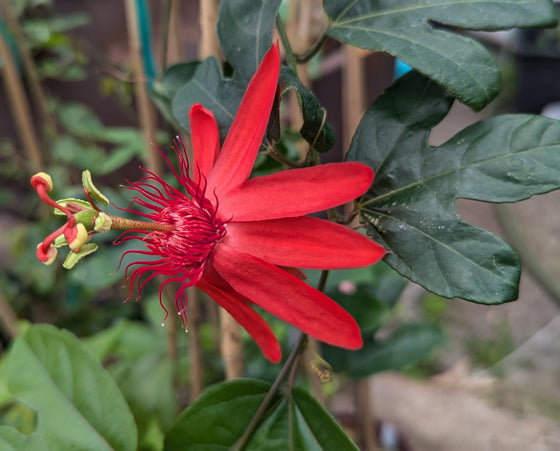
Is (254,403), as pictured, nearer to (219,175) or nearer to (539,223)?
(219,175)

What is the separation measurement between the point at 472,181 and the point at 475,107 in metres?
0.05

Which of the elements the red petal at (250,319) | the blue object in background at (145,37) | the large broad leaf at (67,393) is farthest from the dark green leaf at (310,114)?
the blue object in background at (145,37)

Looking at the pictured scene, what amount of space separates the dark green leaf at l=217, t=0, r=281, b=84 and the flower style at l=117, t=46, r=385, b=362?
7 centimetres

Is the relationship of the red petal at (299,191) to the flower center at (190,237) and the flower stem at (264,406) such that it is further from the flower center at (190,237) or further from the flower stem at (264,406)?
the flower stem at (264,406)

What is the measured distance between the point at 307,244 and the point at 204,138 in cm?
14

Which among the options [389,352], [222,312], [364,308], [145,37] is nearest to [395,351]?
[389,352]

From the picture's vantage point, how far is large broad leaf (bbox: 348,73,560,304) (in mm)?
349

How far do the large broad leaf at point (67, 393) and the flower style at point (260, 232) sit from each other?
16 cm

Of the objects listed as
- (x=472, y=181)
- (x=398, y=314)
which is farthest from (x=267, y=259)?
(x=398, y=314)

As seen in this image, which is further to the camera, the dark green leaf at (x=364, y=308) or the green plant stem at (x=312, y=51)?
the dark green leaf at (x=364, y=308)

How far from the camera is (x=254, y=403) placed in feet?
1.55

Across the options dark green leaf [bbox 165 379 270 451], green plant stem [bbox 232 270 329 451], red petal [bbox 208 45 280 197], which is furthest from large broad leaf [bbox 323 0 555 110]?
dark green leaf [bbox 165 379 270 451]

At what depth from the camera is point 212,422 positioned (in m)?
0.46

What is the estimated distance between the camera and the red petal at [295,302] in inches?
12.8
